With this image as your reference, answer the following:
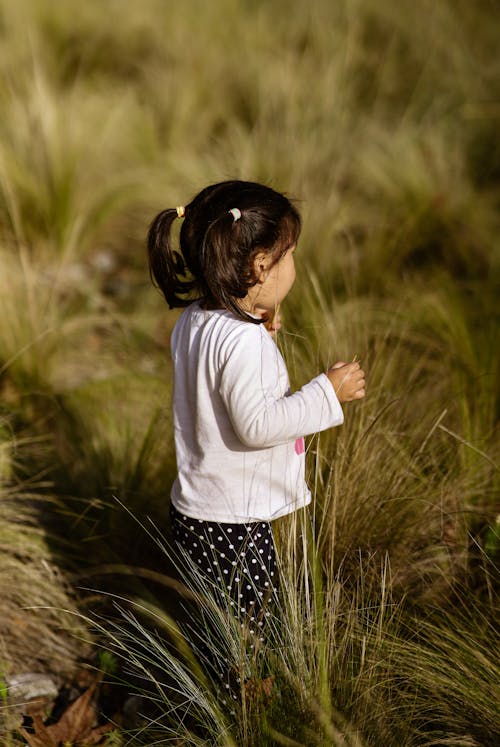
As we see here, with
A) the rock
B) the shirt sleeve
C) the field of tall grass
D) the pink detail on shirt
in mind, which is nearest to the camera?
the shirt sleeve

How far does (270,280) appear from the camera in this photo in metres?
1.76

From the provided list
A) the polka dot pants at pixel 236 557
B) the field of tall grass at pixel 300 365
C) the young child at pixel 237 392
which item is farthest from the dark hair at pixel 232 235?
the polka dot pants at pixel 236 557

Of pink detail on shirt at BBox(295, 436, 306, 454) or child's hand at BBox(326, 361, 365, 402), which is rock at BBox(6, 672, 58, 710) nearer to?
pink detail on shirt at BBox(295, 436, 306, 454)

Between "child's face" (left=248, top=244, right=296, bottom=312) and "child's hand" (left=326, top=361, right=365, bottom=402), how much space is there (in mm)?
226

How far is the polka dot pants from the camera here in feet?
6.01

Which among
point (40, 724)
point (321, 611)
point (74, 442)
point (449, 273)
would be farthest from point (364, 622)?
point (449, 273)

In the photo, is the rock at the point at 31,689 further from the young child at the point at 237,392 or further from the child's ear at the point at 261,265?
the child's ear at the point at 261,265

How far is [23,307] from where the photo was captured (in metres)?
3.12

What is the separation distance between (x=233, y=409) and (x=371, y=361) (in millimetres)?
1058

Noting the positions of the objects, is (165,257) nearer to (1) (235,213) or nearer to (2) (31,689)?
(1) (235,213)

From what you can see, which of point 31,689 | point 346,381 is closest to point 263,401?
point 346,381

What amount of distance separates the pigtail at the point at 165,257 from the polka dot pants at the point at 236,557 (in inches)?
22.5

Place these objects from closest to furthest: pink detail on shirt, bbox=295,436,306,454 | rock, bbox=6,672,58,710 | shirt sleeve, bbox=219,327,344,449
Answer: shirt sleeve, bbox=219,327,344,449 → pink detail on shirt, bbox=295,436,306,454 → rock, bbox=6,672,58,710

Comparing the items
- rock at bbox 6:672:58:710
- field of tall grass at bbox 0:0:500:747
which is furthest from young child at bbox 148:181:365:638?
rock at bbox 6:672:58:710
